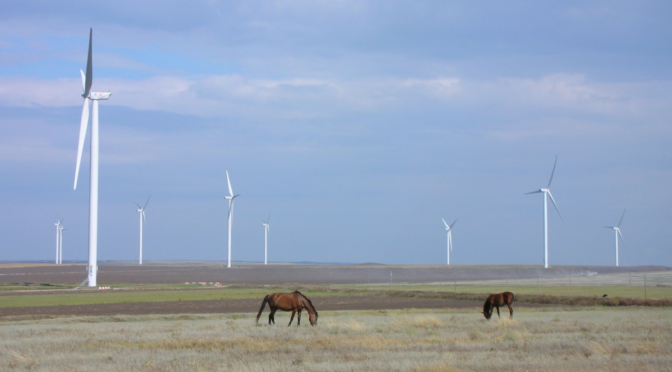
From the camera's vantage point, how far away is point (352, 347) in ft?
68.2

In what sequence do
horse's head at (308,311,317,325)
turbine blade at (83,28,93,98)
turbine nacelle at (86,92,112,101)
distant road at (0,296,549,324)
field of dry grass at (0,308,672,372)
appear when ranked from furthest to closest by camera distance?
turbine nacelle at (86,92,112,101) → turbine blade at (83,28,93,98) → distant road at (0,296,549,324) → horse's head at (308,311,317,325) → field of dry grass at (0,308,672,372)

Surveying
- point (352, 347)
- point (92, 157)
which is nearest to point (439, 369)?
point (352, 347)

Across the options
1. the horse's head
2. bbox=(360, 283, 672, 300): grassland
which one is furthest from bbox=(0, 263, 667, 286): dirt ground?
the horse's head

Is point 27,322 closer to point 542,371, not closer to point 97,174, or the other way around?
point 542,371

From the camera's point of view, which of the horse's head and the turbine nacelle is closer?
the horse's head

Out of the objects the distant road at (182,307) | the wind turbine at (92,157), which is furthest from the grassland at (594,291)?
the wind turbine at (92,157)

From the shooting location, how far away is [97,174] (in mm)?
66688

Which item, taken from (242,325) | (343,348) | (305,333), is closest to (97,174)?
(242,325)

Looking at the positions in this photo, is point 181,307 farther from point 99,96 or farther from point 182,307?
point 99,96

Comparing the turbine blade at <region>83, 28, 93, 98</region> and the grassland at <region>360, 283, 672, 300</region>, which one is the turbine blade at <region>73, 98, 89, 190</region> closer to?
the turbine blade at <region>83, 28, 93, 98</region>

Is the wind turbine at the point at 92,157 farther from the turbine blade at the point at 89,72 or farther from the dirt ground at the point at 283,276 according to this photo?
the dirt ground at the point at 283,276

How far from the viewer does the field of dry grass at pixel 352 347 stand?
16875mm

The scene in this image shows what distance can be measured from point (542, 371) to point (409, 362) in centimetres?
320

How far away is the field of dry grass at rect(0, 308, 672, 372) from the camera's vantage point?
1688cm
